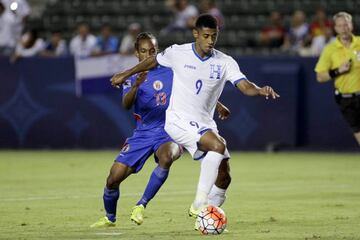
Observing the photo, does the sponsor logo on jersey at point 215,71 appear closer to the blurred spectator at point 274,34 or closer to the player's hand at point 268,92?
the player's hand at point 268,92

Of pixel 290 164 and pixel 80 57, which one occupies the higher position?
pixel 80 57

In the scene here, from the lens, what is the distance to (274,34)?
22.9m

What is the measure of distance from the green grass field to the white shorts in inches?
30.6

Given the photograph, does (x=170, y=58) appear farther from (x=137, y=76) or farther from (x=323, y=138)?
(x=323, y=138)

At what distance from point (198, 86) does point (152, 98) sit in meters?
1.17

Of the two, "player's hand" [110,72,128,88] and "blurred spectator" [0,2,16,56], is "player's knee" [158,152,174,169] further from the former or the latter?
"blurred spectator" [0,2,16,56]

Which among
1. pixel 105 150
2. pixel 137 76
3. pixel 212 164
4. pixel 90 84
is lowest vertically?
pixel 105 150

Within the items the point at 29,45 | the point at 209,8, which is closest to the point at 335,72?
the point at 209,8

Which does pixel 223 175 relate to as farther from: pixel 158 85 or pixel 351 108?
pixel 351 108

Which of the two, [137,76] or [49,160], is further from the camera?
[49,160]

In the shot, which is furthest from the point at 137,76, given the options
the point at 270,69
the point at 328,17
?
the point at 328,17

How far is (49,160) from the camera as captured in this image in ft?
65.6

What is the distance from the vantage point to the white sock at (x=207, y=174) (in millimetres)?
9180

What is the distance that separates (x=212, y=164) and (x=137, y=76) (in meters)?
1.50
